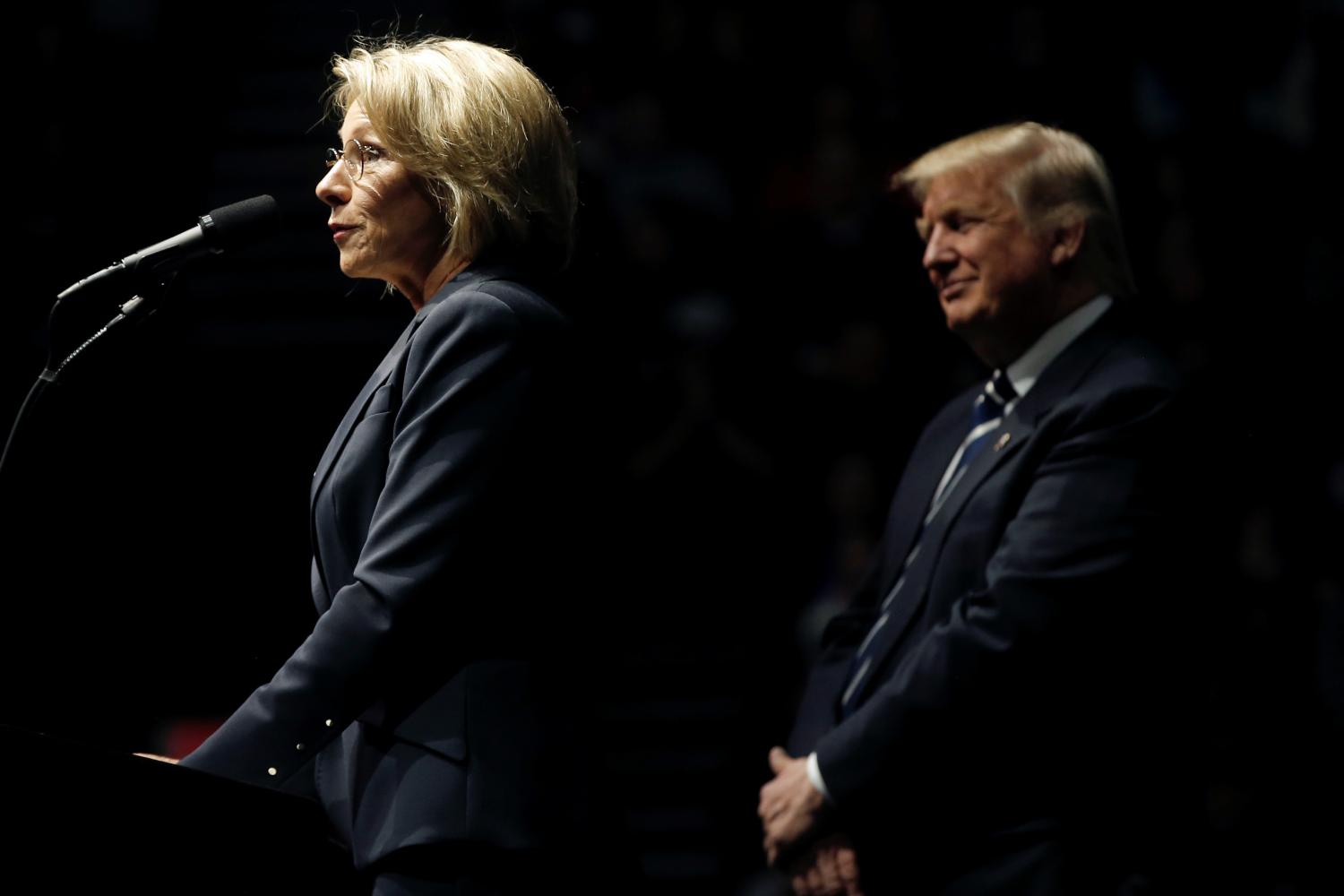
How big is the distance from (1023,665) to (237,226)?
1.10 meters

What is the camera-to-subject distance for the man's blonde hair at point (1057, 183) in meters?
2.43

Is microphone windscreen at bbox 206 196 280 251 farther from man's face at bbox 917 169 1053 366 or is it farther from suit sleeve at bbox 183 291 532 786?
man's face at bbox 917 169 1053 366

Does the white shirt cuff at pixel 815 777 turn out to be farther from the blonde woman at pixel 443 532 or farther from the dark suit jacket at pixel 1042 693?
the blonde woman at pixel 443 532

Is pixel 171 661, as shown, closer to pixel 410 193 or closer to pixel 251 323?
pixel 251 323

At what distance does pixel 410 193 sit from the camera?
73.2 inches

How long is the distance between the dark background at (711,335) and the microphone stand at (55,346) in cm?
229

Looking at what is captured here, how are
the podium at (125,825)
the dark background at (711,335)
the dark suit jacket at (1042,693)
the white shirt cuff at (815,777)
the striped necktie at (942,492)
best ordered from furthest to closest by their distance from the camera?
the dark background at (711,335) → the striped necktie at (942,492) → the white shirt cuff at (815,777) → the dark suit jacket at (1042,693) → the podium at (125,825)

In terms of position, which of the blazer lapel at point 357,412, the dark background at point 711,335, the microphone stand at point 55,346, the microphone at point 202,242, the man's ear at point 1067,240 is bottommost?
the dark background at point 711,335

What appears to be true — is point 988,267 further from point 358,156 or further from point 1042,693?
point 358,156

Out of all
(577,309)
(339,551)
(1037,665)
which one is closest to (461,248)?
(339,551)

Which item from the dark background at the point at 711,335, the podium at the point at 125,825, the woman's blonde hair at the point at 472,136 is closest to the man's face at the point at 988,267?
the woman's blonde hair at the point at 472,136

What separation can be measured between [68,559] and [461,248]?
107 inches

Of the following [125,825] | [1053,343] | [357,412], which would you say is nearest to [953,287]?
[1053,343]

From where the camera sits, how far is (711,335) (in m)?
5.22
